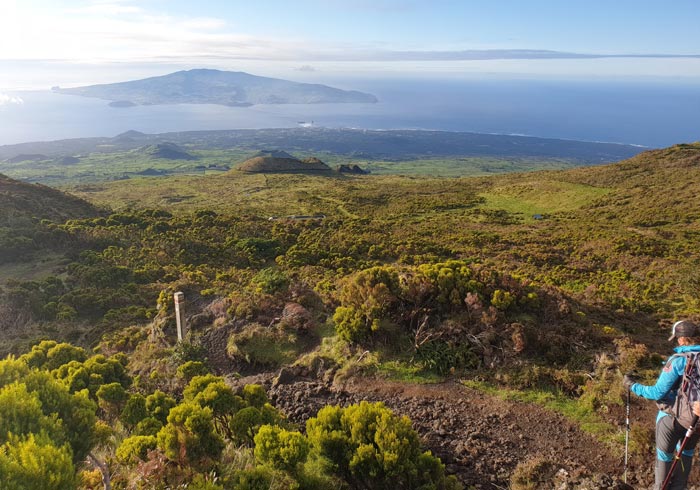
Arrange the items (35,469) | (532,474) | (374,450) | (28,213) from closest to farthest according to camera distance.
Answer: (35,469) < (374,450) < (532,474) < (28,213)

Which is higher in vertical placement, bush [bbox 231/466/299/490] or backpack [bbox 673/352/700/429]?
backpack [bbox 673/352/700/429]

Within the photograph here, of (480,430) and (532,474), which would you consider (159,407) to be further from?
(532,474)

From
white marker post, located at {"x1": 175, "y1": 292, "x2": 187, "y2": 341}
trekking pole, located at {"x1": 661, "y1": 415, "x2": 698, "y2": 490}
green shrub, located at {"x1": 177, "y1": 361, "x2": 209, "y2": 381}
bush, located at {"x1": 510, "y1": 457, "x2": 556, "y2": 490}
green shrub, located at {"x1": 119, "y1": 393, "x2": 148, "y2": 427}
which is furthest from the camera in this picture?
white marker post, located at {"x1": 175, "y1": 292, "x2": 187, "y2": 341}

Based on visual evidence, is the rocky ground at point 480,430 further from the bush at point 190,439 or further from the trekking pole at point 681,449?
the bush at point 190,439

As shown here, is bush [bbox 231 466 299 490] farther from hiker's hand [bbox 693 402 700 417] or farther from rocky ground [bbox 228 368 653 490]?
hiker's hand [bbox 693 402 700 417]

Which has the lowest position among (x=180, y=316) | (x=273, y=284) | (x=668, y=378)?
(x=180, y=316)

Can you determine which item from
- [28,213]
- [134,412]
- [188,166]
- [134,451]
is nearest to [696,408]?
[134,451]

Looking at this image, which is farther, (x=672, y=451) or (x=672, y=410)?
(x=672, y=451)

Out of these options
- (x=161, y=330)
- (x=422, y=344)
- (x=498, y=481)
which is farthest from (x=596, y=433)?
(x=161, y=330)

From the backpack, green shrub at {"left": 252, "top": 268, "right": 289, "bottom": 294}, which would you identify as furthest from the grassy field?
the backpack
